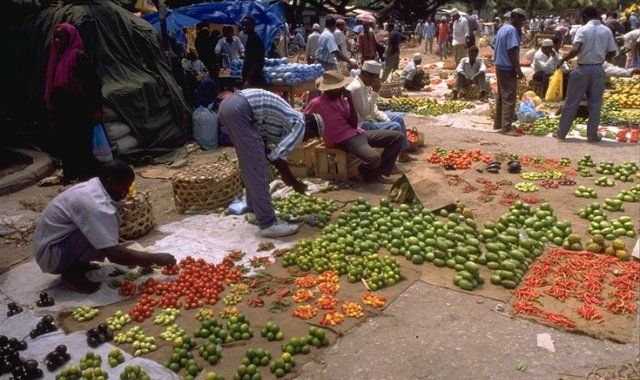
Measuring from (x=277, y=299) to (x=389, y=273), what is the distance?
974 millimetres

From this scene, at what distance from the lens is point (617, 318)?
385cm

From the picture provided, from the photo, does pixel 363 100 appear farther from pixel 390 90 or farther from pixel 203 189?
pixel 390 90

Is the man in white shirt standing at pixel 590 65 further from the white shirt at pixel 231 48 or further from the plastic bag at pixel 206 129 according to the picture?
the white shirt at pixel 231 48

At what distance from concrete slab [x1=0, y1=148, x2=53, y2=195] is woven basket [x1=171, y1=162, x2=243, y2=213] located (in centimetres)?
299

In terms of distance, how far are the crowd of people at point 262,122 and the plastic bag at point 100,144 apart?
0.08 metres

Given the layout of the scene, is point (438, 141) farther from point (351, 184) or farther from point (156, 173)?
point (156, 173)

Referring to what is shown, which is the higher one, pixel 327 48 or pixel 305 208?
pixel 327 48

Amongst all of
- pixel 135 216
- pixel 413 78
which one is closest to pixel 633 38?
pixel 413 78

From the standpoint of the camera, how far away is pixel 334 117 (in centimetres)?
685

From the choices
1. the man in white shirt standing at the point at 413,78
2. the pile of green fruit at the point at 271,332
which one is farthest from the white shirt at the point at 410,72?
the pile of green fruit at the point at 271,332

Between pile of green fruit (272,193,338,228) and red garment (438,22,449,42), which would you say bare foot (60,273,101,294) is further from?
red garment (438,22,449,42)

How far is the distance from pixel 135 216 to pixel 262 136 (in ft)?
5.26

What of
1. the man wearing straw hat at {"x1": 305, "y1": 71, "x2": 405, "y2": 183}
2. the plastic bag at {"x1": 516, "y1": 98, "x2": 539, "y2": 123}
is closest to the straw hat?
the man wearing straw hat at {"x1": 305, "y1": 71, "x2": 405, "y2": 183}

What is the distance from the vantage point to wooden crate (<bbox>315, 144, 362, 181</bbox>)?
23.5 feet
